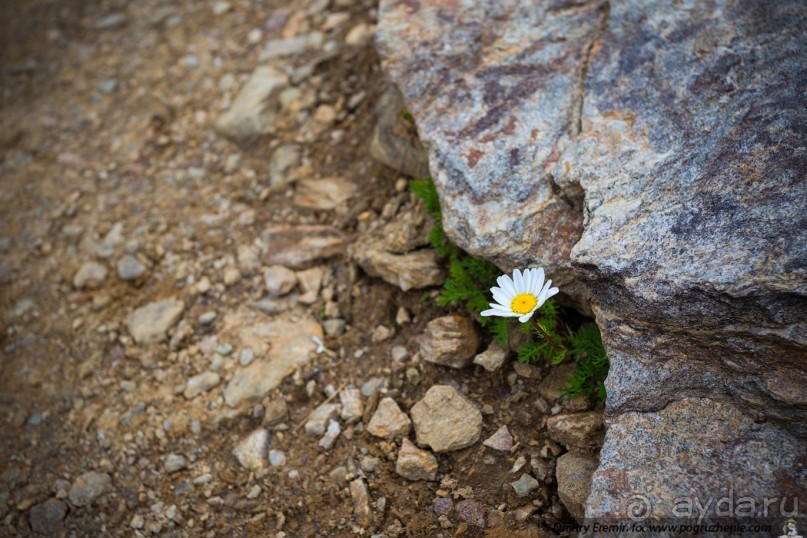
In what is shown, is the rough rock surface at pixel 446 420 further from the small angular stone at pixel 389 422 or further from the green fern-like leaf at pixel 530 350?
the green fern-like leaf at pixel 530 350

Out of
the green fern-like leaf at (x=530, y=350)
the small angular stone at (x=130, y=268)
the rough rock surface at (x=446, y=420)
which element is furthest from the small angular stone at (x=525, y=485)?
the small angular stone at (x=130, y=268)

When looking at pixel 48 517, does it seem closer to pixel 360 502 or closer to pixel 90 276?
pixel 90 276

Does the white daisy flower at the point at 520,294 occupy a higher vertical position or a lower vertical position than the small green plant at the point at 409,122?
lower

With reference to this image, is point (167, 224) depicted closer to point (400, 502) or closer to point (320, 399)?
point (320, 399)

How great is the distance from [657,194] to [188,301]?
301cm

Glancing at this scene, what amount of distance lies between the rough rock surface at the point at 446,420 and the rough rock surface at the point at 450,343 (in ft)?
0.51

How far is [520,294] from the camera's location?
279 centimetres

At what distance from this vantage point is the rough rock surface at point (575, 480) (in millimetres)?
2598

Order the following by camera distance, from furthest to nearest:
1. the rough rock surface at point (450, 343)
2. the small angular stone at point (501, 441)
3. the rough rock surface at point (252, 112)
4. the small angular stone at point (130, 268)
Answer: the rough rock surface at point (252, 112)
the small angular stone at point (130, 268)
the rough rock surface at point (450, 343)
the small angular stone at point (501, 441)

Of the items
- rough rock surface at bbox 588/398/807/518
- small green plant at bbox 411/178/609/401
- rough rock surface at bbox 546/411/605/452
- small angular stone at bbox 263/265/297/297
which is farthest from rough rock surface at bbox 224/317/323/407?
rough rock surface at bbox 588/398/807/518

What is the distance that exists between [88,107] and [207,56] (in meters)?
1.19

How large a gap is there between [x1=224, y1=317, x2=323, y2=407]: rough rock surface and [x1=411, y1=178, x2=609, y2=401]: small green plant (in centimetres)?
89

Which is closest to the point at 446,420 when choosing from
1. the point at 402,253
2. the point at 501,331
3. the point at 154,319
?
the point at 501,331

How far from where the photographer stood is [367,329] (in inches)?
143
